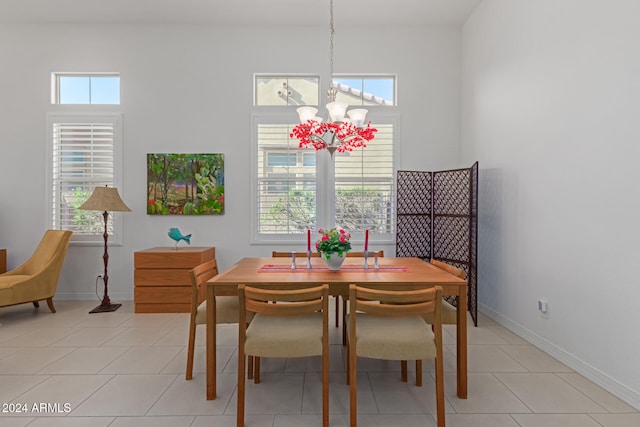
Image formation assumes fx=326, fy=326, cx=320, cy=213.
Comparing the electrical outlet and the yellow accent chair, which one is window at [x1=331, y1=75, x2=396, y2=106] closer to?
the electrical outlet

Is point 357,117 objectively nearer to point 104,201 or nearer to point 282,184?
point 282,184

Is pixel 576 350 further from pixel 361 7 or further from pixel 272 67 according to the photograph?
pixel 272 67

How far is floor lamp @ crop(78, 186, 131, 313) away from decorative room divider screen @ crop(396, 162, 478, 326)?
3510 millimetres

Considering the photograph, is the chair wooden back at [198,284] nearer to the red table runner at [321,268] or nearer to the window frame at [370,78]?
the red table runner at [321,268]

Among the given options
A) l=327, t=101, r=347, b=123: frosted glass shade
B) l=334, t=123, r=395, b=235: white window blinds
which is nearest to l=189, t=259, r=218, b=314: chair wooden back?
l=327, t=101, r=347, b=123: frosted glass shade

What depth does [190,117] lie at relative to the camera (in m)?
4.48

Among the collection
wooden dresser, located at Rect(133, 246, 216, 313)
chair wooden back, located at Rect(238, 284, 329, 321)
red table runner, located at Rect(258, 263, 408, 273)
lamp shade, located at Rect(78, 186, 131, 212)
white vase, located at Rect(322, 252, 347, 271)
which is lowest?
wooden dresser, located at Rect(133, 246, 216, 313)

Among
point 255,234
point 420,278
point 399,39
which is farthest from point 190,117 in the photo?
point 420,278

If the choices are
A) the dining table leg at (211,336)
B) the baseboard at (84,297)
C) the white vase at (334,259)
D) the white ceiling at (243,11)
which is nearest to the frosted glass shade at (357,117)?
the white vase at (334,259)

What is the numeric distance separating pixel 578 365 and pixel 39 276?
5.37 metres

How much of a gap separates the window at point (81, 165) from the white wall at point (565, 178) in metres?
4.80

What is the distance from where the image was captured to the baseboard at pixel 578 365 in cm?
209

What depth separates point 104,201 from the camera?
3953 mm

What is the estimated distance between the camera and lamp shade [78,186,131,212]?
3.88 metres
